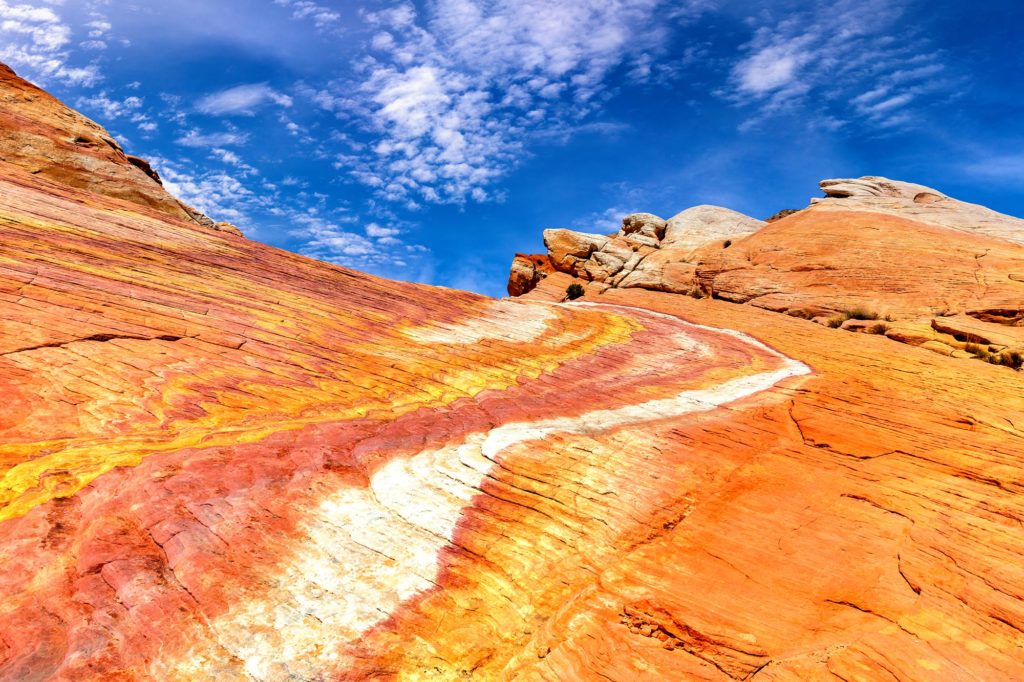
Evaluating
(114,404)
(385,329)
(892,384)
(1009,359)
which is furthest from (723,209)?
(114,404)

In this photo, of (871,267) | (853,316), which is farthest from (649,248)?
(853,316)

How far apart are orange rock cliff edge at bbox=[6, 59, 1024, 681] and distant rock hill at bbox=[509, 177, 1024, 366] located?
6368 millimetres

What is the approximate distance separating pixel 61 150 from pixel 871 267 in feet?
136

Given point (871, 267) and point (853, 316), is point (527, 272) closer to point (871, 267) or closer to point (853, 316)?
point (871, 267)

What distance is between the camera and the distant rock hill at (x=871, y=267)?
84.9 ft

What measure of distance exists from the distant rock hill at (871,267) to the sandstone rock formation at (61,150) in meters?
31.9

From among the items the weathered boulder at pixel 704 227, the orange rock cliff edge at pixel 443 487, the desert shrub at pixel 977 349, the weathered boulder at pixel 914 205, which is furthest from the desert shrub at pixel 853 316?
the weathered boulder at pixel 704 227

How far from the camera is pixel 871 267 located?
105 feet

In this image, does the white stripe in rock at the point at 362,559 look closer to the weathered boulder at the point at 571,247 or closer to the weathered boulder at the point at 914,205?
the weathered boulder at the point at 914,205

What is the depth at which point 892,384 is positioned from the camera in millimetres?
16750

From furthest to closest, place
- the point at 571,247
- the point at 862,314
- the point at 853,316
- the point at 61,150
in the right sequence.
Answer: the point at 571,247
the point at 853,316
the point at 862,314
the point at 61,150

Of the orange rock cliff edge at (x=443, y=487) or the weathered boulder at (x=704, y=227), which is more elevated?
the weathered boulder at (x=704, y=227)

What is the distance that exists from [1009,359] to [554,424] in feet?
63.2

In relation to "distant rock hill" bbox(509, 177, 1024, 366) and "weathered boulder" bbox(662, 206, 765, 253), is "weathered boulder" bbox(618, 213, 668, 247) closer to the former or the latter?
"weathered boulder" bbox(662, 206, 765, 253)
